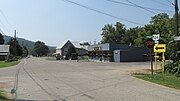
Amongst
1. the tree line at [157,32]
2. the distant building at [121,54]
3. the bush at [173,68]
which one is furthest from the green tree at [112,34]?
the bush at [173,68]

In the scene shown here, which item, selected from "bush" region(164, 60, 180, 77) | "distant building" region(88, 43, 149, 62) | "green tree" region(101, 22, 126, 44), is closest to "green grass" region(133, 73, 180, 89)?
"bush" region(164, 60, 180, 77)

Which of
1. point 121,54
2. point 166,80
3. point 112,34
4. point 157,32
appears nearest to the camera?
point 166,80

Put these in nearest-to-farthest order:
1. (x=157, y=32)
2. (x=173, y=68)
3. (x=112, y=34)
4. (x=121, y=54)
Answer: (x=173, y=68), (x=121, y=54), (x=157, y=32), (x=112, y=34)

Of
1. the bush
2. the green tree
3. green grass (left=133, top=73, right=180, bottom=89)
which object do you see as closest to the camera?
green grass (left=133, top=73, right=180, bottom=89)

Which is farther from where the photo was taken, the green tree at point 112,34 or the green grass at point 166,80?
the green tree at point 112,34

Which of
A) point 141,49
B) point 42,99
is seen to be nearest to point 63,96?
point 42,99

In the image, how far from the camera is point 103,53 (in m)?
84.8

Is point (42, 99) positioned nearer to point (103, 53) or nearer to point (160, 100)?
point (160, 100)

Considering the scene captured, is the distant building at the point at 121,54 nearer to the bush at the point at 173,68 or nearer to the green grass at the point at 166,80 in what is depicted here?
the bush at the point at 173,68

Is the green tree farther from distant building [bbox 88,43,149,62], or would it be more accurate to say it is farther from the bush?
the bush

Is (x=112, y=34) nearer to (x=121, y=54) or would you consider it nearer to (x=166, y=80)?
(x=121, y=54)

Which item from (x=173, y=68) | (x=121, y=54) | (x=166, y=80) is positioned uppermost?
(x=121, y=54)

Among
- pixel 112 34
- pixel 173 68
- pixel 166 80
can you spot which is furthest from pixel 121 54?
pixel 112 34

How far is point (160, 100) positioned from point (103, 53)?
234 ft
